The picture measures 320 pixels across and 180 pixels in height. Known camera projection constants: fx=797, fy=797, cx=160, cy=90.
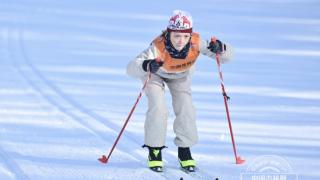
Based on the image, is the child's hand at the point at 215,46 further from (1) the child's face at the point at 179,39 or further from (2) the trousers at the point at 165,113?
(2) the trousers at the point at 165,113

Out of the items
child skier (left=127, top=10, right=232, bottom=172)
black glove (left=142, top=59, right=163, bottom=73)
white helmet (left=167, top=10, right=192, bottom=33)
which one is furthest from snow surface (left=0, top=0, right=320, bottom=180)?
white helmet (left=167, top=10, right=192, bottom=33)

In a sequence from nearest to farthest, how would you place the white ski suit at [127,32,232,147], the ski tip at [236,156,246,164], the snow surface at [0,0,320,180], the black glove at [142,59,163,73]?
the black glove at [142,59,163,73] → the white ski suit at [127,32,232,147] → the ski tip at [236,156,246,164] → the snow surface at [0,0,320,180]

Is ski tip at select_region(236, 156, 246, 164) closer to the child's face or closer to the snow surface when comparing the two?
the snow surface

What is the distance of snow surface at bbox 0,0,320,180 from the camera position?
6746mm

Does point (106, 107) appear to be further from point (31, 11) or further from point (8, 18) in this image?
point (31, 11)

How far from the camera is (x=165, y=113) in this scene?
645 centimetres

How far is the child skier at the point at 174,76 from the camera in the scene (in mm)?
6316

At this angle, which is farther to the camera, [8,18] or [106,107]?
[8,18]

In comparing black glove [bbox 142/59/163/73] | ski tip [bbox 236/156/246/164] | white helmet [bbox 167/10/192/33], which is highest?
white helmet [bbox 167/10/192/33]

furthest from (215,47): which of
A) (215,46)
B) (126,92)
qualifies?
(126,92)

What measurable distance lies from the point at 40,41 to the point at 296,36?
4876mm

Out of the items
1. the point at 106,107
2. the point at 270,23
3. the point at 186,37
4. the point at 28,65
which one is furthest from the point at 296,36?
the point at 186,37

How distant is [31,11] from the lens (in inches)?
717

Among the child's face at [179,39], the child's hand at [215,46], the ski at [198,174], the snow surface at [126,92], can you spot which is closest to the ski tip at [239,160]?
the snow surface at [126,92]
